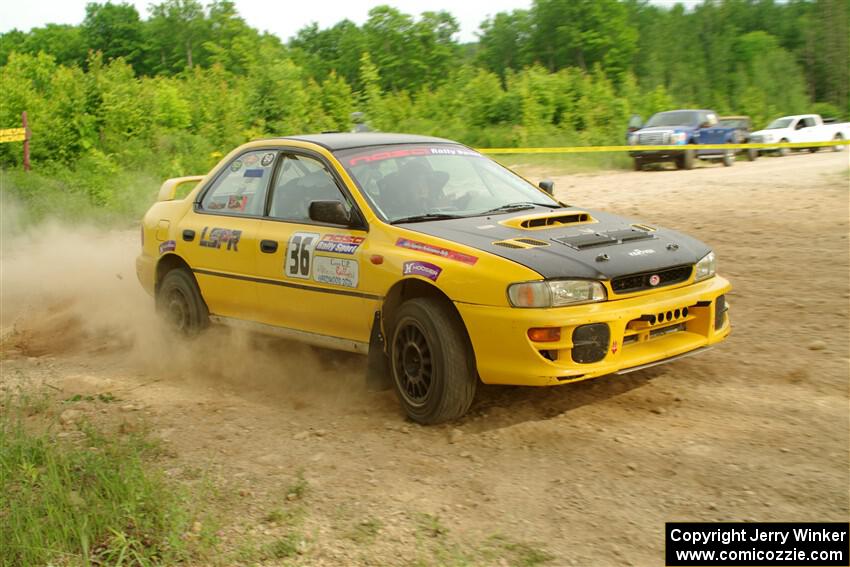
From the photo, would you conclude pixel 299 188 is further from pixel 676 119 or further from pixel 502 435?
pixel 676 119

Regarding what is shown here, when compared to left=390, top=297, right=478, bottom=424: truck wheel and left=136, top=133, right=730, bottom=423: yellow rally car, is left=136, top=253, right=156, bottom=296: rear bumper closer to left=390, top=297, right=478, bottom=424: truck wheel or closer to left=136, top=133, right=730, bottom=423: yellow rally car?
left=136, top=133, right=730, bottom=423: yellow rally car

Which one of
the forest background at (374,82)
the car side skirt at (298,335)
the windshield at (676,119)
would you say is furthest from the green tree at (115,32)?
the car side skirt at (298,335)

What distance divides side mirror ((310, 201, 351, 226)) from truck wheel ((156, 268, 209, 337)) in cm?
175

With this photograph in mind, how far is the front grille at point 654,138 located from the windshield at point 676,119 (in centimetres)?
124

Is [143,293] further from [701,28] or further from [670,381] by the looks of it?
[701,28]

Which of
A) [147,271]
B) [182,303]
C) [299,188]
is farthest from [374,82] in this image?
[299,188]

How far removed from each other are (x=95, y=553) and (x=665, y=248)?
3486 mm

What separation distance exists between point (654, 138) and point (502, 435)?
20.2 meters

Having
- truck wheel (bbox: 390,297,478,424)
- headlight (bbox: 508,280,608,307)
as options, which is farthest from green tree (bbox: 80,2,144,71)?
headlight (bbox: 508,280,608,307)

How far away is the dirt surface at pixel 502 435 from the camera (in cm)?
402

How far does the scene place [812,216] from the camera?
1066cm

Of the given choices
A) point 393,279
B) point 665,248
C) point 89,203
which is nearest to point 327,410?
point 393,279

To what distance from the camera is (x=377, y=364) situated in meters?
5.69

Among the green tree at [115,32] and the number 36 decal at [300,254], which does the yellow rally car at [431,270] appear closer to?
the number 36 decal at [300,254]
